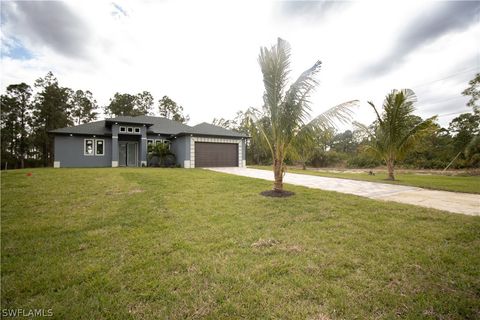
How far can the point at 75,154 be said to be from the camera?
1709cm

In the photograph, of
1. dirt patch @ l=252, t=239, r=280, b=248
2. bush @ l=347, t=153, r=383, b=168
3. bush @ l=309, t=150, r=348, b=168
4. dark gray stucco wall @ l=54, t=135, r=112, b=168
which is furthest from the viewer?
bush @ l=309, t=150, r=348, b=168

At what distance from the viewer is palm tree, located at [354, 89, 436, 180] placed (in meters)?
9.66

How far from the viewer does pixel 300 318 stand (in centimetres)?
177

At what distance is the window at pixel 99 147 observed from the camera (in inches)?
701

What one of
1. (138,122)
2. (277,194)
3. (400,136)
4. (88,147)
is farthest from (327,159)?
(88,147)

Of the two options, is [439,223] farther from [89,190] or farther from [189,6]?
Result: [189,6]

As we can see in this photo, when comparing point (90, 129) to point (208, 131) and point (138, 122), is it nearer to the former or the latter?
point (138, 122)

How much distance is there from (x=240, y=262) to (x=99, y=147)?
20128mm

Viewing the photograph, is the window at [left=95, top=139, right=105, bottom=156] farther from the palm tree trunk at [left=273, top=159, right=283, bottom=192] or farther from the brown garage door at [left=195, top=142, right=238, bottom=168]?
the palm tree trunk at [left=273, top=159, right=283, bottom=192]

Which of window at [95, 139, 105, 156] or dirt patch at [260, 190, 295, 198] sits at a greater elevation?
window at [95, 139, 105, 156]

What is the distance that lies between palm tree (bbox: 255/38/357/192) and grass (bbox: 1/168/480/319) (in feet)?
8.01

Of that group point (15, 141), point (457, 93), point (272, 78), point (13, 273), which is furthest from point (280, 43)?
point (15, 141)

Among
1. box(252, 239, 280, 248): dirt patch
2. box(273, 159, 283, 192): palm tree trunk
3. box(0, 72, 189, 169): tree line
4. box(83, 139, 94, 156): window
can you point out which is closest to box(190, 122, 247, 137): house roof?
box(83, 139, 94, 156): window

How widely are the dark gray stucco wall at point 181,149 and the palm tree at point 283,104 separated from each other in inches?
448
